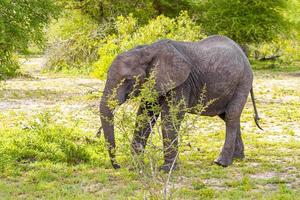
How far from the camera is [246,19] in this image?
2912cm

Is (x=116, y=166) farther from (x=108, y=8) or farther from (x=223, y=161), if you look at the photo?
(x=108, y=8)

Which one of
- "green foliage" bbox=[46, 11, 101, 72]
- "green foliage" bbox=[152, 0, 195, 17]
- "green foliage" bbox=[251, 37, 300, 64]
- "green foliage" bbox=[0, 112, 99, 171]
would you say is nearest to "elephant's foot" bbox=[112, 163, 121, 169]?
"green foliage" bbox=[0, 112, 99, 171]

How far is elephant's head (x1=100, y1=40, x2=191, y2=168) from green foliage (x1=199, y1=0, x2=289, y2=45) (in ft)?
67.7

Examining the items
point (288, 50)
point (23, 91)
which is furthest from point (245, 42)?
point (23, 91)

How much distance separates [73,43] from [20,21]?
59.6 feet

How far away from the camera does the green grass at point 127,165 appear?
7.46m

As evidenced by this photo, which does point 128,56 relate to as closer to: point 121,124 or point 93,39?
point 121,124

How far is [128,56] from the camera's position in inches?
332

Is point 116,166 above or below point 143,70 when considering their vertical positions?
below

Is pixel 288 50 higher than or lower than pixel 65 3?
lower

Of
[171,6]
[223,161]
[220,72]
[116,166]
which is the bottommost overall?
[171,6]

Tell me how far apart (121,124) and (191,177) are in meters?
2.46

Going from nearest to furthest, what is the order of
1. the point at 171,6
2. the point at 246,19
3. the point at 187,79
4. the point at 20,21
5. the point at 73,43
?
the point at 187,79
the point at 20,21
the point at 73,43
the point at 171,6
the point at 246,19

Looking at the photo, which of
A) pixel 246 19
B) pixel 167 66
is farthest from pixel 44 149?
pixel 246 19
